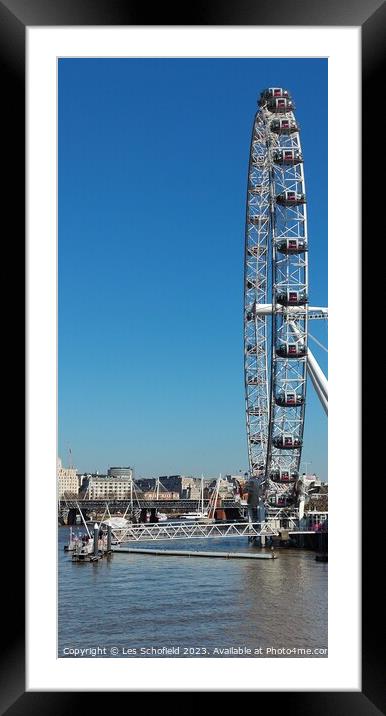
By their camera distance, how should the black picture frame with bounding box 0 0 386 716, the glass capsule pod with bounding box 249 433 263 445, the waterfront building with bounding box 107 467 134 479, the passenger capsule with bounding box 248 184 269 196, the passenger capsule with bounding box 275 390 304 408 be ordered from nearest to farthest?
the black picture frame with bounding box 0 0 386 716, the passenger capsule with bounding box 275 390 304 408, the passenger capsule with bounding box 248 184 269 196, the glass capsule pod with bounding box 249 433 263 445, the waterfront building with bounding box 107 467 134 479

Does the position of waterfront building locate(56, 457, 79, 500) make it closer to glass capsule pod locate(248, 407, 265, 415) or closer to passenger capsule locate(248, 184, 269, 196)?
glass capsule pod locate(248, 407, 265, 415)

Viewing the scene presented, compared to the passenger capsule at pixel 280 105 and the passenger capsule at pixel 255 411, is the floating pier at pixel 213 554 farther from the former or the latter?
the passenger capsule at pixel 280 105

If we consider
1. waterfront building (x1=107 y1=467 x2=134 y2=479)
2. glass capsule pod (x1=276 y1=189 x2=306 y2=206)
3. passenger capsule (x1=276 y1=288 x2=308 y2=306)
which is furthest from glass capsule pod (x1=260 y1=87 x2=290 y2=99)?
waterfront building (x1=107 y1=467 x2=134 y2=479)

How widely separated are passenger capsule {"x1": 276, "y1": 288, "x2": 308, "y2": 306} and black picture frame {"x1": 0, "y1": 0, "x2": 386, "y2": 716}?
13.8 m

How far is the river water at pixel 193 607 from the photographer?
7.42 m

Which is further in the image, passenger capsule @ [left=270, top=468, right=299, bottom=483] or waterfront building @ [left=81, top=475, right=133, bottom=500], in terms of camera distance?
waterfront building @ [left=81, top=475, right=133, bottom=500]

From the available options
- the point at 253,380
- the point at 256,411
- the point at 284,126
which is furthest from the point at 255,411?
the point at 284,126

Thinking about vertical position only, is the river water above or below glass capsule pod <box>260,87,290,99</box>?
below

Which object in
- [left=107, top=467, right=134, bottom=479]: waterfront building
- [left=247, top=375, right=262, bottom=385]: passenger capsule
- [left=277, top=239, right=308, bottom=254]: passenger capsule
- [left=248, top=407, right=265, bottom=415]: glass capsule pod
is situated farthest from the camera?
[left=107, top=467, right=134, bottom=479]: waterfront building

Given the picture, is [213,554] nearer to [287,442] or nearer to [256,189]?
[287,442]

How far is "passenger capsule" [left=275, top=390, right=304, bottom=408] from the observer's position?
20.2 meters

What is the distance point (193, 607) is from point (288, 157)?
963 cm
